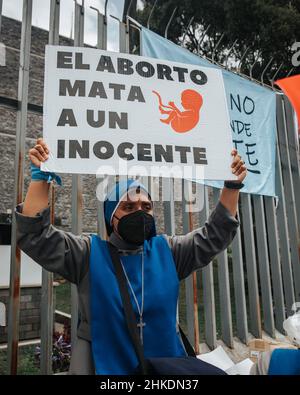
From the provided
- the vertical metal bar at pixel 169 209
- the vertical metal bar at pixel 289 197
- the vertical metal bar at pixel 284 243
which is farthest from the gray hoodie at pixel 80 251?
the vertical metal bar at pixel 289 197

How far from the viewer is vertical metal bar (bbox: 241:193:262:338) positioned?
378cm

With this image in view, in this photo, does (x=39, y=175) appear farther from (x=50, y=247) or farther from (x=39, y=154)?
(x=50, y=247)

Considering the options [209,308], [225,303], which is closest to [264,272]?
[225,303]

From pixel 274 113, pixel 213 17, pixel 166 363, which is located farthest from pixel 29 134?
pixel 166 363

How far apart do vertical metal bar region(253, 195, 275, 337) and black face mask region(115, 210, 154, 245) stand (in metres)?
2.46

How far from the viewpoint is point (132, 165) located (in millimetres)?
2129

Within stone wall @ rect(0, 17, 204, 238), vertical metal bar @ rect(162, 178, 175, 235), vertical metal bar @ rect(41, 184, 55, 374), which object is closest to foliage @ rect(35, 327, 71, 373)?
vertical metal bar @ rect(41, 184, 55, 374)

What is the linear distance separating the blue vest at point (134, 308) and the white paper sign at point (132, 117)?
50cm

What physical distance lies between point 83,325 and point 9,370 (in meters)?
0.90

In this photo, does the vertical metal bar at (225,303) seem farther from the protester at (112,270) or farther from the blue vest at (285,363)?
the blue vest at (285,363)

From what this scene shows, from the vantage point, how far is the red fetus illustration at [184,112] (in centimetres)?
233

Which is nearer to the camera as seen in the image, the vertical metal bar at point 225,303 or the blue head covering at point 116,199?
the blue head covering at point 116,199

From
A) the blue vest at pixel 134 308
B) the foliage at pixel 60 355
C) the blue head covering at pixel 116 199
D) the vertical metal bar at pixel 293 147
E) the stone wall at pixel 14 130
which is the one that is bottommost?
the foliage at pixel 60 355

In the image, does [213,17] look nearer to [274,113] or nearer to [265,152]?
[274,113]
